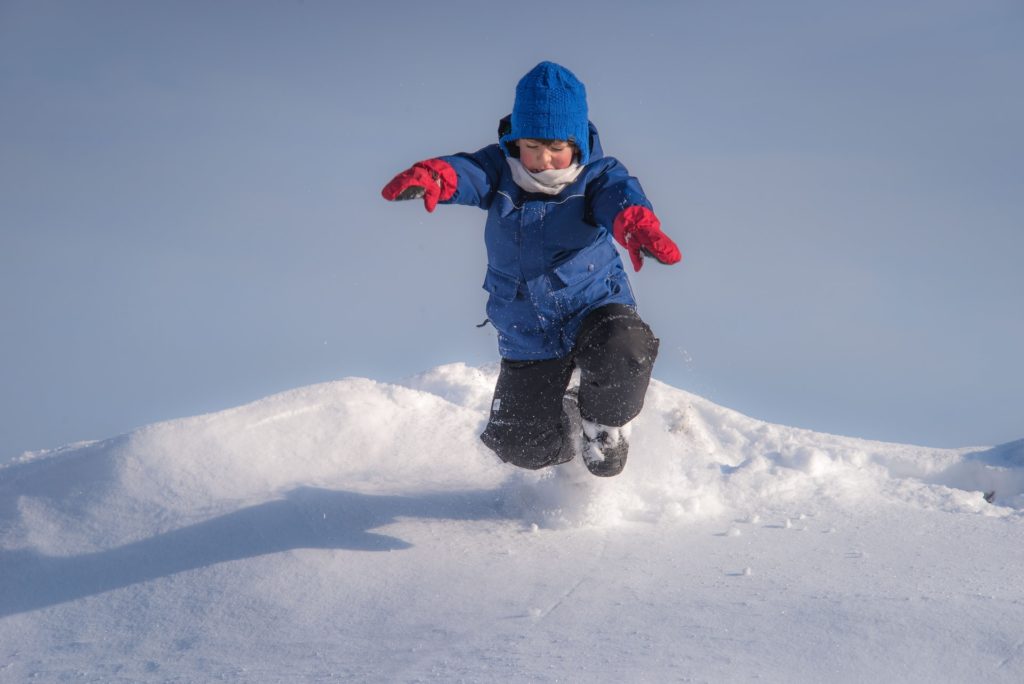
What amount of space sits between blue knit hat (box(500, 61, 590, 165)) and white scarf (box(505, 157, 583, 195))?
2.9 inches

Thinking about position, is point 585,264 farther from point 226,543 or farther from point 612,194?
point 226,543

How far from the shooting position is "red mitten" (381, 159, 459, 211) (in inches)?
126

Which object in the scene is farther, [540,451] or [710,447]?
[710,447]

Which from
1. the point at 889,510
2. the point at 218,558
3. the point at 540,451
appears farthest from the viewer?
the point at 889,510

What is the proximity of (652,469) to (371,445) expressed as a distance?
1458 millimetres

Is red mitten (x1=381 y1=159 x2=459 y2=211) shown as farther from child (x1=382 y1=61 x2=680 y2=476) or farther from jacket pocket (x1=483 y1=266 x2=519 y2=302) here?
jacket pocket (x1=483 y1=266 x2=519 y2=302)

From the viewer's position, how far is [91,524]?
3.93 m

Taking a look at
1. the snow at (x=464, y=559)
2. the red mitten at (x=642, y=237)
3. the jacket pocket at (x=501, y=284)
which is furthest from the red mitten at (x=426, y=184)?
the snow at (x=464, y=559)

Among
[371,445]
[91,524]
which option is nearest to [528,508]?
[371,445]

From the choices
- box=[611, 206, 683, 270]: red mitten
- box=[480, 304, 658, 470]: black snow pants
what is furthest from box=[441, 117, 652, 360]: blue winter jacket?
box=[611, 206, 683, 270]: red mitten

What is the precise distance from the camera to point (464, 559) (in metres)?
3.38

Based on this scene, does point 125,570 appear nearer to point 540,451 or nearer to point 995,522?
point 540,451

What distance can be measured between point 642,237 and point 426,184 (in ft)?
2.72

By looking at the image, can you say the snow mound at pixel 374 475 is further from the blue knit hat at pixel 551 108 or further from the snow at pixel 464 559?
the blue knit hat at pixel 551 108
